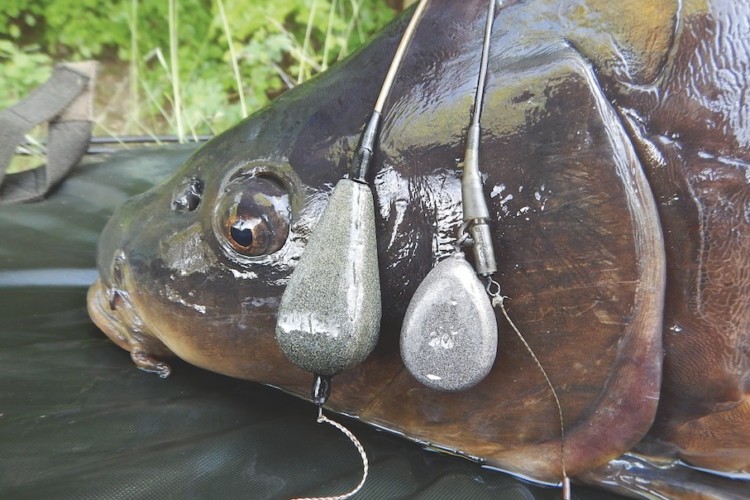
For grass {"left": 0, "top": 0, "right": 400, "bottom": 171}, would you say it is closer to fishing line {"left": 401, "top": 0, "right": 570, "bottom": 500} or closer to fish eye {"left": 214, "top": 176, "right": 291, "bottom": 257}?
fish eye {"left": 214, "top": 176, "right": 291, "bottom": 257}

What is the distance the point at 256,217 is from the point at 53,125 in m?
1.46

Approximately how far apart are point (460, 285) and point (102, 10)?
15.3ft

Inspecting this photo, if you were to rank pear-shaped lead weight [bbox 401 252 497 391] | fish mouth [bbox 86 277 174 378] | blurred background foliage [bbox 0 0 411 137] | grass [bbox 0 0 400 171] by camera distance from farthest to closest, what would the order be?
blurred background foliage [bbox 0 0 411 137]
grass [bbox 0 0 400 171]
fish mouth [bbox 86 277 174 378]
pear-shaped lead weight [bbox 401 252 497 391]

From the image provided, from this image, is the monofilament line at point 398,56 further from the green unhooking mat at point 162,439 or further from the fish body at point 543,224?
the green unhooking mat at point 162,439

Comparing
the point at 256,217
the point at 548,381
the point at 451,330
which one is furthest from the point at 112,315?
the point at 548,381

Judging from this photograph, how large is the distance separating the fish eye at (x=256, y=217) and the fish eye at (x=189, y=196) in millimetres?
106

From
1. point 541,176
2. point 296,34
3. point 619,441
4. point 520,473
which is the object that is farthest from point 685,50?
point 296,34

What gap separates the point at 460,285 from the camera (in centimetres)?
88

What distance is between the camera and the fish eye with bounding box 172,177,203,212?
44.3 inches

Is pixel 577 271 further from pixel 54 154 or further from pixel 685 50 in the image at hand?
pixel 54 154

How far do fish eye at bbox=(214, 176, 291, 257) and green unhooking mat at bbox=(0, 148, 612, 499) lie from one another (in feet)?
1.16

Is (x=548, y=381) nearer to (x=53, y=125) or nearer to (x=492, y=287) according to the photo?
(x=492, y=287)

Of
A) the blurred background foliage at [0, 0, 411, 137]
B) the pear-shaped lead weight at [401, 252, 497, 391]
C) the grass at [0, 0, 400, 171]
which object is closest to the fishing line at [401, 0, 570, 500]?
the pear-shaped lead weight at [401, 252, 497, 391]

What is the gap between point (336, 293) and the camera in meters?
0.89
